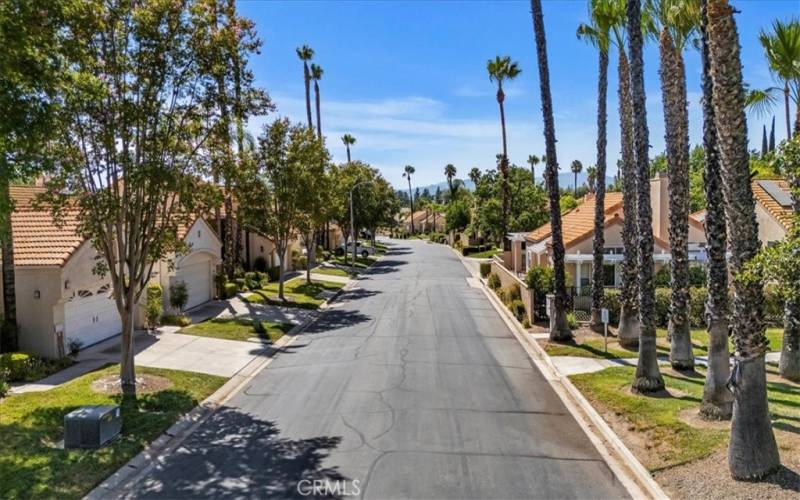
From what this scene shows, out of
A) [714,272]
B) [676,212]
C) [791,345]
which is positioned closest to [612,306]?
[676,212]

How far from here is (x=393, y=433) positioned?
1116 cm

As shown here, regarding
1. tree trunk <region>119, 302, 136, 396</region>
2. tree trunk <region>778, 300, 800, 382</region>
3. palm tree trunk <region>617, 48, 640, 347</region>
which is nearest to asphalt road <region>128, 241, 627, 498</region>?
tree trunk <region>119, 302, 136, 396</region>

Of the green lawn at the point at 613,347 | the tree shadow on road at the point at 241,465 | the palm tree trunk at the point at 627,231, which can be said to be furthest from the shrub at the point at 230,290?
the palm tree trunk at the point at 627,231

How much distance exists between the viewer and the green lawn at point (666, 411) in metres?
9.93

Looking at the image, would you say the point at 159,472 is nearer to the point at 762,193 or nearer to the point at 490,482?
the point at 490,482

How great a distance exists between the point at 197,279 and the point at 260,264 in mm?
12056

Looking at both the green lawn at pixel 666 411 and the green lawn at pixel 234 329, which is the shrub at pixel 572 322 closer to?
the green lawn at pixel 666 411

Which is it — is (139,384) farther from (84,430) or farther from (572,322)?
(572,322)

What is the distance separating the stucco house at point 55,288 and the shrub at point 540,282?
43.9 ft

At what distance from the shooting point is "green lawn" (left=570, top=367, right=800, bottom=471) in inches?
391

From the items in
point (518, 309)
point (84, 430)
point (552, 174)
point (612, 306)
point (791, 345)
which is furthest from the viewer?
point (518, 309)

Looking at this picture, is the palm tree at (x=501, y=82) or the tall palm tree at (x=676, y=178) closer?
the tall palm tree at (x=676, y=178)

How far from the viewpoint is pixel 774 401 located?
12250 millimetres

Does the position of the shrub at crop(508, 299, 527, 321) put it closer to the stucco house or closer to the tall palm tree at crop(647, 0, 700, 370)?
the tall palm tree at crop(647, 0, 700, 370)
